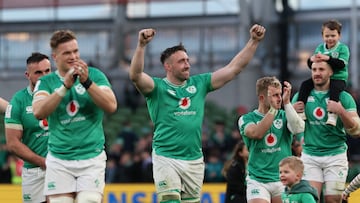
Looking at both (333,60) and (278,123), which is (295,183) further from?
(333,60)

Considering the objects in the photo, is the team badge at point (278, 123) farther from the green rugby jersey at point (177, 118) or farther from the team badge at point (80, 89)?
the team badge at point (80, 89)

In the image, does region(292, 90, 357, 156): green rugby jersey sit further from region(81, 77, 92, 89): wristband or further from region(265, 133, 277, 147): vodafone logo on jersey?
region(81, 77, 92, 89): wristband

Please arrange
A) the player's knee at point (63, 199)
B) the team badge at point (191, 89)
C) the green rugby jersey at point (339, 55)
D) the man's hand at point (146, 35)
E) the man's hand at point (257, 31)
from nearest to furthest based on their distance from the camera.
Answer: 1. the player's knee at point (63, 199)
2. the man's hand at point (146, 35)
3. the man's hand at point (257, 31)
4. the team badge at point (191, 89)
5. the green rugby jersey at point (339, 55)

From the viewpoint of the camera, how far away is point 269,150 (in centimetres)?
1270

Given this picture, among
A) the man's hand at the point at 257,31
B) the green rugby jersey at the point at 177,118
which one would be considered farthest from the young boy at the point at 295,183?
the man's hand at the point at 257,31

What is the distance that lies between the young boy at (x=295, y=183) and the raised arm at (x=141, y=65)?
1.81 meters

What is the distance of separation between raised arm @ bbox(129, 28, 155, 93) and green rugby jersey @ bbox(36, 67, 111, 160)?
0.98 metres

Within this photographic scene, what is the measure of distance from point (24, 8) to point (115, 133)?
20.8 ft

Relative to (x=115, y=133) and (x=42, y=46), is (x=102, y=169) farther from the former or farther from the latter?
(x=42, y=46)

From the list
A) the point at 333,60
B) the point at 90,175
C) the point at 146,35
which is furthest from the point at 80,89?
the point at 333,60

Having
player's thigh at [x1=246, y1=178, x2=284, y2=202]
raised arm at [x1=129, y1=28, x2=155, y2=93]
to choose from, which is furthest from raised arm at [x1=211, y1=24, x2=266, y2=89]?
player's thigh at [x1=246, y1=178, x2=284, y2=202]

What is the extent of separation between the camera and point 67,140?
10.7 m

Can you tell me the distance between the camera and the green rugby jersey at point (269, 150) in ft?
41.4

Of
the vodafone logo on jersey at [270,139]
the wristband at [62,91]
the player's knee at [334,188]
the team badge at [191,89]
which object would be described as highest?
the wristband at [62,91]
